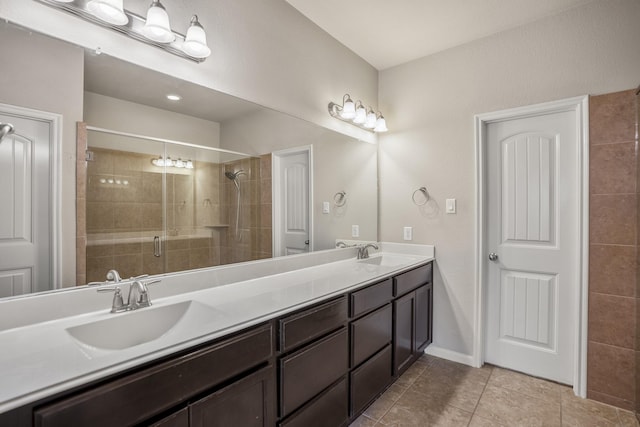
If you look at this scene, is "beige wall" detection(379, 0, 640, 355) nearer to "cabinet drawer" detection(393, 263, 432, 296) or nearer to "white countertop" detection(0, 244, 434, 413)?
"cabinet drawer" detection(393, 263, 432, 296)

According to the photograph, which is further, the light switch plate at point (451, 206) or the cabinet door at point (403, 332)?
the light switch plate at point (451, 206)

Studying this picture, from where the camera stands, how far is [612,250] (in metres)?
2.02

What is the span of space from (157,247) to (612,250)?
266 cm

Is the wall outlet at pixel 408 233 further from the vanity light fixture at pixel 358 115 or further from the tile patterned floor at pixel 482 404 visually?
the tile patterned floor at pixel 482 404

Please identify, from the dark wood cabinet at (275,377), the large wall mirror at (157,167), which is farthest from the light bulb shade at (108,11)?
the dark wood cabinet at (275,377)

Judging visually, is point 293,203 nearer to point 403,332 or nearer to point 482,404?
point 403,332

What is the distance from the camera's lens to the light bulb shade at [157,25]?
1.31 meters

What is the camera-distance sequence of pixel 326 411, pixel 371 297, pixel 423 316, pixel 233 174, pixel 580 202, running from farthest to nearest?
1. pixel 423 316
2. pixel 580 202
3. pixel 371 297
4. pixel 233 174
5. pixel 326 411

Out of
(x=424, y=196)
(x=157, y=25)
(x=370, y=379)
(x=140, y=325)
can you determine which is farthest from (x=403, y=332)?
(x=157, y=25)

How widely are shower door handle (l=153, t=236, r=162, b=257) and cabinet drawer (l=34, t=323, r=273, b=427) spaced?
0.60 metres

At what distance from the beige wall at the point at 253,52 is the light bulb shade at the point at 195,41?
84 millimetres

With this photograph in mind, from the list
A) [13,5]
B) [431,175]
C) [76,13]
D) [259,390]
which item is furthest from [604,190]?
[13,5]

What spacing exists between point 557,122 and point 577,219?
70 cm

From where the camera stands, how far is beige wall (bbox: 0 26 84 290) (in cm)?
106
